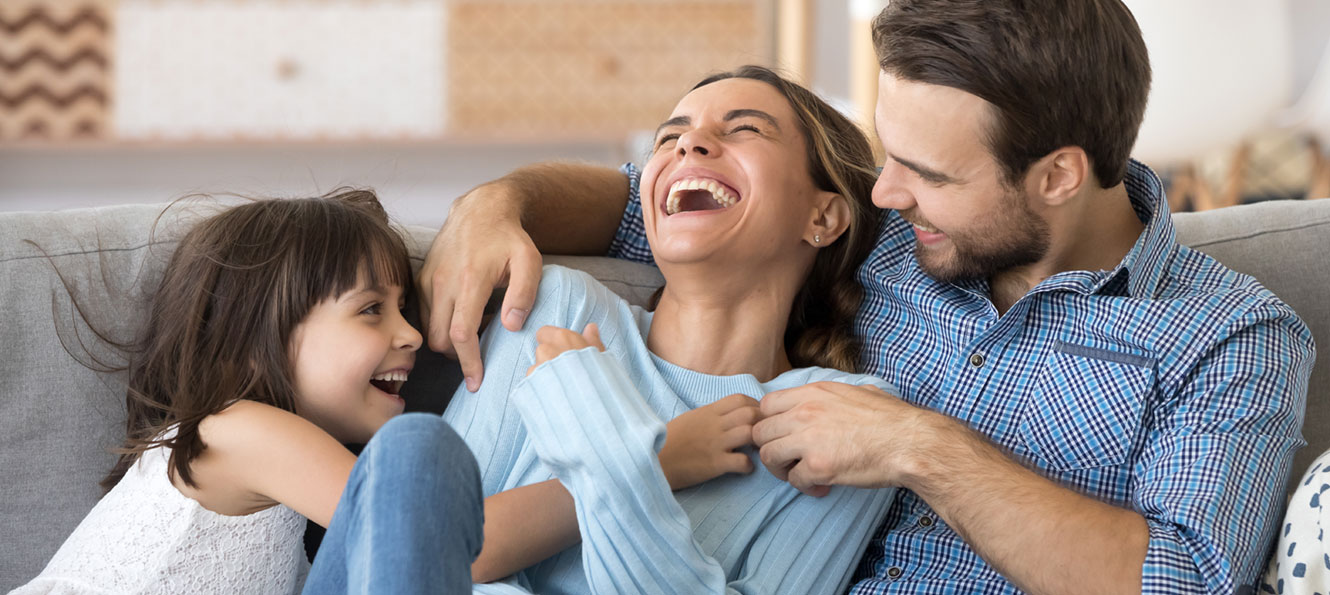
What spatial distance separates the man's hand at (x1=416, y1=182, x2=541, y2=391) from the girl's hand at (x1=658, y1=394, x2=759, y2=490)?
0.27 m

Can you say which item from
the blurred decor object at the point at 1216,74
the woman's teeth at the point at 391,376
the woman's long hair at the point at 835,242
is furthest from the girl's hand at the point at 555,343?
the blurred decor object at the point at 1216,74

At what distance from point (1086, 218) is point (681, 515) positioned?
0.69 meters

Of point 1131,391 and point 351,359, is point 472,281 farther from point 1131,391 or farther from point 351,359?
point 1131,391

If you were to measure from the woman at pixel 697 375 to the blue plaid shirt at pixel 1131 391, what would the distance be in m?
0.09

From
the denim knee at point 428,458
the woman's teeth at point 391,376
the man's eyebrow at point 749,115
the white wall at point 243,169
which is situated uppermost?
the man's eyebrow at point 749,115

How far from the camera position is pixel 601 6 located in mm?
4410

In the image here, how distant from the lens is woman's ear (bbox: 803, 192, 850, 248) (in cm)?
161

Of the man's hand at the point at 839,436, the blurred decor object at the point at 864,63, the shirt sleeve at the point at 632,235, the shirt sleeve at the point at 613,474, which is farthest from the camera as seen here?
the blurred decor object at the point at 864,63

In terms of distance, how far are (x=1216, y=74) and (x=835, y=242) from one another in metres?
2.18

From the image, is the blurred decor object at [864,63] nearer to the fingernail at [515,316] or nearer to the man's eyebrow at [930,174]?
the man's eyebrow at [930,174]

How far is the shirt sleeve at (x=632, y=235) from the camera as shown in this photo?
5.84ft

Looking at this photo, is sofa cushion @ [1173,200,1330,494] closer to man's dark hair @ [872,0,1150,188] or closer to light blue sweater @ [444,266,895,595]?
man's dark hair @ [872,0,1150,188]

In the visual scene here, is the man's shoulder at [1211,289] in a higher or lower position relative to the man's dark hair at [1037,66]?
lower

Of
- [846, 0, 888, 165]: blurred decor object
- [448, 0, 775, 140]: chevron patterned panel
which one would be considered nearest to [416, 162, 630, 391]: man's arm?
[846, 0, 888, 165]: blurred decor object
